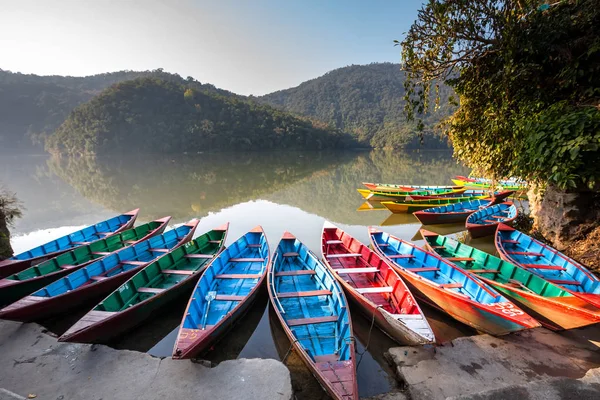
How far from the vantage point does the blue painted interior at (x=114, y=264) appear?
16.9ft

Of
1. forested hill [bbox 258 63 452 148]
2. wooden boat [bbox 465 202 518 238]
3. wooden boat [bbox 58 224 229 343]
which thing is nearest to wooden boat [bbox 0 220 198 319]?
wooden boat [bbox 58 224 229 343]

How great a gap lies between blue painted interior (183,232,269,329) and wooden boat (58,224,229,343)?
47 cm

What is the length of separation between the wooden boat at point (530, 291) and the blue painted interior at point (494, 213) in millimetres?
3485

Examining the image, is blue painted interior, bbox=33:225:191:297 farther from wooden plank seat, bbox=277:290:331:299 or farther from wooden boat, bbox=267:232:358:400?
wooden plank seat, bbox=277:290:331:299

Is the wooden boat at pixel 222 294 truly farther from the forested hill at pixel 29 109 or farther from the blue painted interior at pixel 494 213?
the forested hill at pixel 29 109

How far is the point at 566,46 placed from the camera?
19.5ft

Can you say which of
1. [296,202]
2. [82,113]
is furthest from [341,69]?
[296,202]

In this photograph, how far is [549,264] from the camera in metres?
6.30

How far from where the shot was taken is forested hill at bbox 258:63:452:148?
333 feet

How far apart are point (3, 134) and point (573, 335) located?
9509 centimetres

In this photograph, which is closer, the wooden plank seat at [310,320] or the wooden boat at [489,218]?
the wooden plank seat at [310,320]

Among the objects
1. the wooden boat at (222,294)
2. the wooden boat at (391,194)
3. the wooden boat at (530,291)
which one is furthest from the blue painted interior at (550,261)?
the wooden boat at (391,194)

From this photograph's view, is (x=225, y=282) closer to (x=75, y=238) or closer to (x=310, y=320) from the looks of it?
(x=310, y=320)

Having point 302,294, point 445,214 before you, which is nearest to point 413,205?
point 445,214
